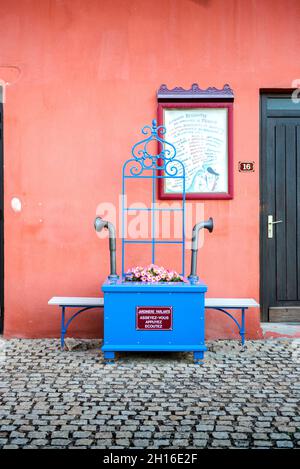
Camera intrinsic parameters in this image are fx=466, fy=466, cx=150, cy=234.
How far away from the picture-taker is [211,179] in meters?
5.46

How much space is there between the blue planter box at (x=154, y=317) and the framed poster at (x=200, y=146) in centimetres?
143

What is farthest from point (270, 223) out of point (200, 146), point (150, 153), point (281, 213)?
point (150, 153)

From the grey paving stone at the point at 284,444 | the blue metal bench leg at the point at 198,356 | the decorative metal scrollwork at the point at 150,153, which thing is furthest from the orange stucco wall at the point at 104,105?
the grey paving stone at the point at 284,444

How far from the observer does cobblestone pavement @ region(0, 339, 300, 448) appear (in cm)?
291

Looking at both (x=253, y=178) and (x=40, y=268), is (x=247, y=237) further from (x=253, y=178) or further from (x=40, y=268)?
(x=40, y=268)

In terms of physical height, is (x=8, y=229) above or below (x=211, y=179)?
below

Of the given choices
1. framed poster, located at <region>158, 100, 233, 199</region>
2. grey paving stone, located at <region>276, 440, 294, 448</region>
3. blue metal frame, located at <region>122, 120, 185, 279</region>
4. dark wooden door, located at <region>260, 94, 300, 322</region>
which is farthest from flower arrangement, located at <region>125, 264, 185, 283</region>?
grey paving stone, located at <region>276, 440, 294, 448</region>

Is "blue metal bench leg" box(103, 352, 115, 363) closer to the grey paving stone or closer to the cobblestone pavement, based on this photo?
the cobblestone pavement

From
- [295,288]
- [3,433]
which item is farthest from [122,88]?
[3,433]

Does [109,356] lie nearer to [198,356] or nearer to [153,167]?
[198,356]

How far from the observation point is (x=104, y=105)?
547cm

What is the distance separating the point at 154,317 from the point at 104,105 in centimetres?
258

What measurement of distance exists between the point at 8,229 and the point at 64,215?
68cm

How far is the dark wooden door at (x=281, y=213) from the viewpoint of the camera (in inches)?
222
